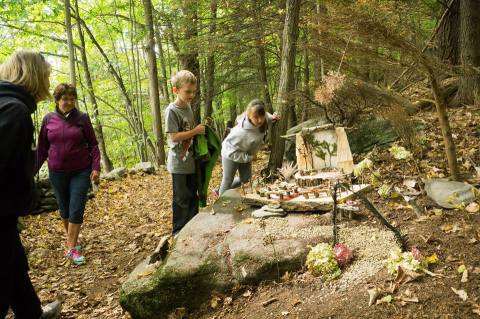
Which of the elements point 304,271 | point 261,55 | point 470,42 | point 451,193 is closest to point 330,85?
point 451,193

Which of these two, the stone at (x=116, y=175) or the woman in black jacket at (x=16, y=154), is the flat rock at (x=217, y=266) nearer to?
the woman in black jacket at (x=16, y=154)

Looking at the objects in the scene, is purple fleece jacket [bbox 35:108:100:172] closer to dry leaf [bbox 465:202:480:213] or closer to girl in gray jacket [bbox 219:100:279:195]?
girl in gray jacket [bbox 219:100:279:195]

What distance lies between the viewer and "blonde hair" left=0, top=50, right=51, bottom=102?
8.57 feet

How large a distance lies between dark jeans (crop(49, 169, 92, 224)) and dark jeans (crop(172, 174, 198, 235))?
3.80ft

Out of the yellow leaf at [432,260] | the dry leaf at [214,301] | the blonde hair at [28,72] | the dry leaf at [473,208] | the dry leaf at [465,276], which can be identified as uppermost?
the blonde hair at [28,72]

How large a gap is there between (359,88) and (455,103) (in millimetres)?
2696

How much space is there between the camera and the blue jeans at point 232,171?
5.41 meters

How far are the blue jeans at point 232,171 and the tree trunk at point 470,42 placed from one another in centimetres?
461

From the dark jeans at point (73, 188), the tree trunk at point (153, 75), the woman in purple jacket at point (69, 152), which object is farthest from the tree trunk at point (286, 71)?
the tree trunk at point (153, 75)

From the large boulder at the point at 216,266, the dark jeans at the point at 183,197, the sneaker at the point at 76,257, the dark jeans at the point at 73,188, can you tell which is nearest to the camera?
the large boulder at the point at 216,266

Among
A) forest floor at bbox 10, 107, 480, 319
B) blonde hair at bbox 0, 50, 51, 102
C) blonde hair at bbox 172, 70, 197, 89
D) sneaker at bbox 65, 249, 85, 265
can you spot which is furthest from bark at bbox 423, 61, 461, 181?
sneaker at bbox 65, 249, 85, 265

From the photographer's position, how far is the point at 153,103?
11.6m

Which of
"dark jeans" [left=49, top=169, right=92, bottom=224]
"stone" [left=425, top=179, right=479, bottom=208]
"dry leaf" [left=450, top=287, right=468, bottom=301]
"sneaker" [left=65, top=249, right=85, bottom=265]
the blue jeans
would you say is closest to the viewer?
Answer: "dry leaf" [left=450, top=287, right=468, bottom=301]

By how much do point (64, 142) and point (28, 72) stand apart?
2.09 metres
